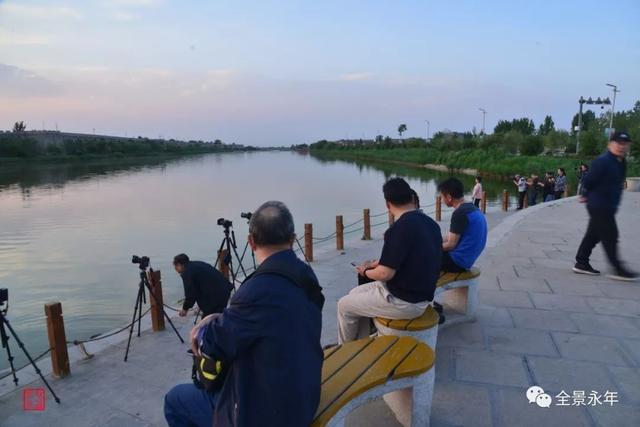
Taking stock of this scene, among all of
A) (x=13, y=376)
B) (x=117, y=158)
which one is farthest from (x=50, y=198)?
(x=117, y=158)

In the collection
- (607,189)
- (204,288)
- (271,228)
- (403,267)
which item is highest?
(271,228)

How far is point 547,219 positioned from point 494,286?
6.72 meters

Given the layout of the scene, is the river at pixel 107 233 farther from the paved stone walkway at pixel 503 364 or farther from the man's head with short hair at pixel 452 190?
the man's head with short hair at pixel 452 190

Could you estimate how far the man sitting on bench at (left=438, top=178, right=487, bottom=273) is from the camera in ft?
13.3

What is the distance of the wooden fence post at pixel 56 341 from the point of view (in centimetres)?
465

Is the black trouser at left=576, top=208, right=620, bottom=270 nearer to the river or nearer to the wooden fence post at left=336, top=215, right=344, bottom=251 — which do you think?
the wooden fence post at left=336, top=215, right=344, bottom=251

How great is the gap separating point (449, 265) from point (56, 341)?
4.08 metres

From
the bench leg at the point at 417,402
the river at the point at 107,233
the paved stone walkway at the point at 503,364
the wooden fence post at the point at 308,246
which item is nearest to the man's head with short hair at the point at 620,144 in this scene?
the paved stone walkway at the point at 503,364

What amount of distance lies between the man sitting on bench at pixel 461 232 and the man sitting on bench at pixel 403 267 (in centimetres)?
107

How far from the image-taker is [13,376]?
4645mm

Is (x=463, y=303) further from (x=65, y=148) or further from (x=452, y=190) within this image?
(x=65, y=148)

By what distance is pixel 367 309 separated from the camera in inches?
125

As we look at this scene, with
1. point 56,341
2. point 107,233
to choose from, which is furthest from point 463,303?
point 107,233

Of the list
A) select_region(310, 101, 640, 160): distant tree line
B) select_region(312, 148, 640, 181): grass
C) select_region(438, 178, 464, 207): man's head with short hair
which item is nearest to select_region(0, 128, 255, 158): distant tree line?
select_region(312, 148, 640, 181): grass
